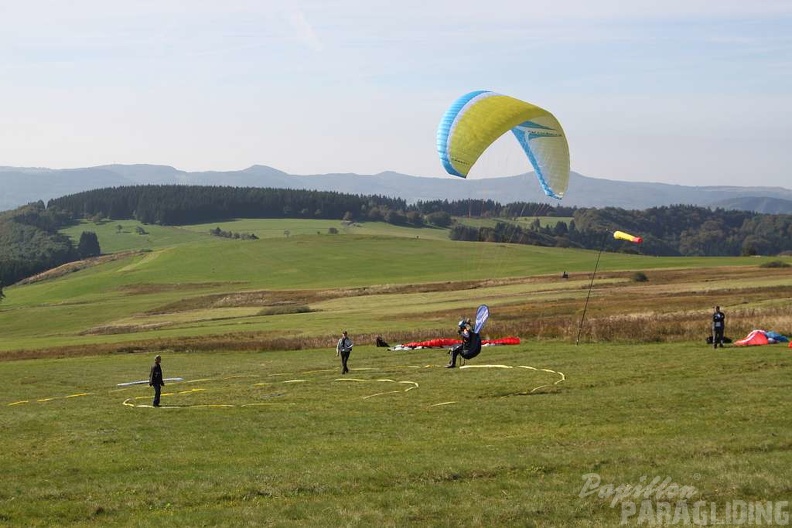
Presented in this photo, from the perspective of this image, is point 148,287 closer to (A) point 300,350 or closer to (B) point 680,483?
(A) point 300,350

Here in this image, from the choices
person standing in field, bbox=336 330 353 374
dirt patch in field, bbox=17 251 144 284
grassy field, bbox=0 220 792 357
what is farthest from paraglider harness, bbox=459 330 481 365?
dirt patch in field, bbox=17 251 144 284

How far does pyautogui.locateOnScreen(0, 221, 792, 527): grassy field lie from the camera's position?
41.9ft

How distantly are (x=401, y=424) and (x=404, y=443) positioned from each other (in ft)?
7.44

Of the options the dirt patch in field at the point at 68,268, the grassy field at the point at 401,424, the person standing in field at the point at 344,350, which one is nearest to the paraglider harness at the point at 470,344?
the grassy field at the point at 401,424

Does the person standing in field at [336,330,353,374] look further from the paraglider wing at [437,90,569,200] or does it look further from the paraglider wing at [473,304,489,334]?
the paraglider wing at [437,90,569,200]

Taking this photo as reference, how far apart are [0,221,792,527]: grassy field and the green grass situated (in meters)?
0.06

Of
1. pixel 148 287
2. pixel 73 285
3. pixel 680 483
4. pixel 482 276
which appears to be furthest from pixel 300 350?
pixel 73 285

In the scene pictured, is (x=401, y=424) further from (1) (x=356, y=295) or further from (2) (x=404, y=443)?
(1) (x=356, y=295)

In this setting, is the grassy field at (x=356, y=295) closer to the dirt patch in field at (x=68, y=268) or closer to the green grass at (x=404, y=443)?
the dirt patch in field at (x=68, y=268)

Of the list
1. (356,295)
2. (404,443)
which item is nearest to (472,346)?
(404,443)

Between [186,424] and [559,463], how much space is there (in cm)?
1017

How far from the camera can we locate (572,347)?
33.5 meters

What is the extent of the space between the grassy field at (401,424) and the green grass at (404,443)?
0.06 metres

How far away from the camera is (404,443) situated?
17250mm
